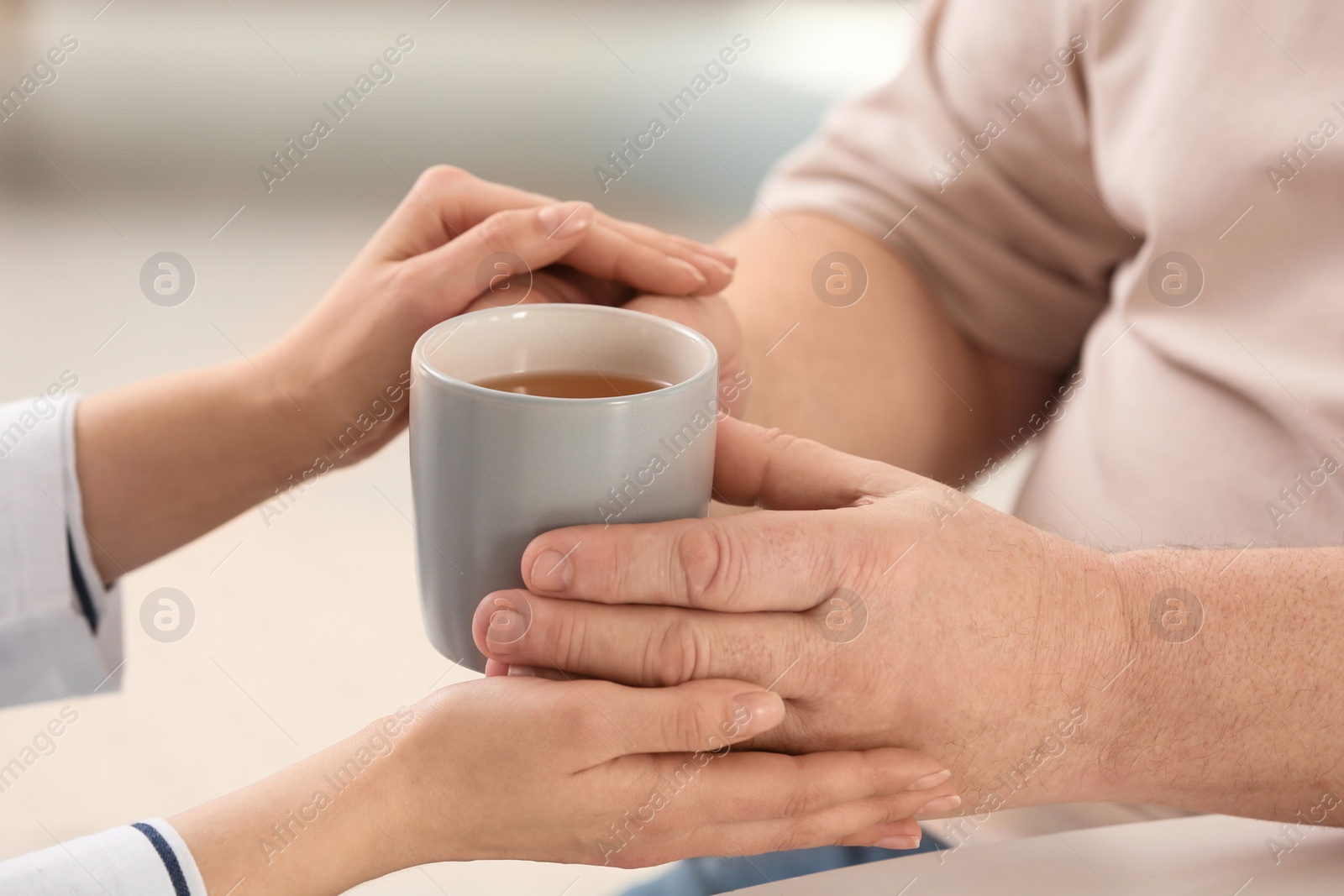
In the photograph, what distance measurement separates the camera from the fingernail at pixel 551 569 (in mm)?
555

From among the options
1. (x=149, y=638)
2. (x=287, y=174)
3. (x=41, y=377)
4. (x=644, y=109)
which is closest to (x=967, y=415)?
(x=149, y=638)

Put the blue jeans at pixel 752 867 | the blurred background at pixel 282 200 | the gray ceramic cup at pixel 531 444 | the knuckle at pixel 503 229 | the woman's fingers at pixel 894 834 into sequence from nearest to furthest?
the gray ceramic cup at pixel 531 444
the woman's fingers at pixel 894 834
the knuckle at pixel 503 229
the blue jeans at pixel 752 867
the blurred background at pixel 282 200

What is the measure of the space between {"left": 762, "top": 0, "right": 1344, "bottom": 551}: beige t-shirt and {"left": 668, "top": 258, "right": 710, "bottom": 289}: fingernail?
30cm

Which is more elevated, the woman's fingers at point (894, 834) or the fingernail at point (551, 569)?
the fingernail at point (551, 569)

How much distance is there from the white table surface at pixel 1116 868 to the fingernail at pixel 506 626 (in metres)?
0.18

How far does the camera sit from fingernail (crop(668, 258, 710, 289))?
822mm

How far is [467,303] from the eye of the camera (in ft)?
2.64

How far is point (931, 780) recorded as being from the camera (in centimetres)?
63

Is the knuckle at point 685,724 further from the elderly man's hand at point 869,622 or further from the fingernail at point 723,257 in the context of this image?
the fingernail at point 723,257

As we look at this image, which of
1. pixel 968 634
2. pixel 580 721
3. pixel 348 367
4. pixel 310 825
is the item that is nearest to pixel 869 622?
pixel 968 634

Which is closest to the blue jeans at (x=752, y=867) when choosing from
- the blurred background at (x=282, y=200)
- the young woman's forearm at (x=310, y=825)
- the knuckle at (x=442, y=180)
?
the blurred background at (x=282, y=200)

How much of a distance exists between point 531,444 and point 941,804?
1.04 feet

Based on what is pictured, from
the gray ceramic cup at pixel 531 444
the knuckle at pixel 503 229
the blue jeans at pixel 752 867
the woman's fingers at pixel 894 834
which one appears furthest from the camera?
the blue jeans at pixel 752 867

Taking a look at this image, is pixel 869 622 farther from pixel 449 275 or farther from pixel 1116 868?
pixel 449 275
